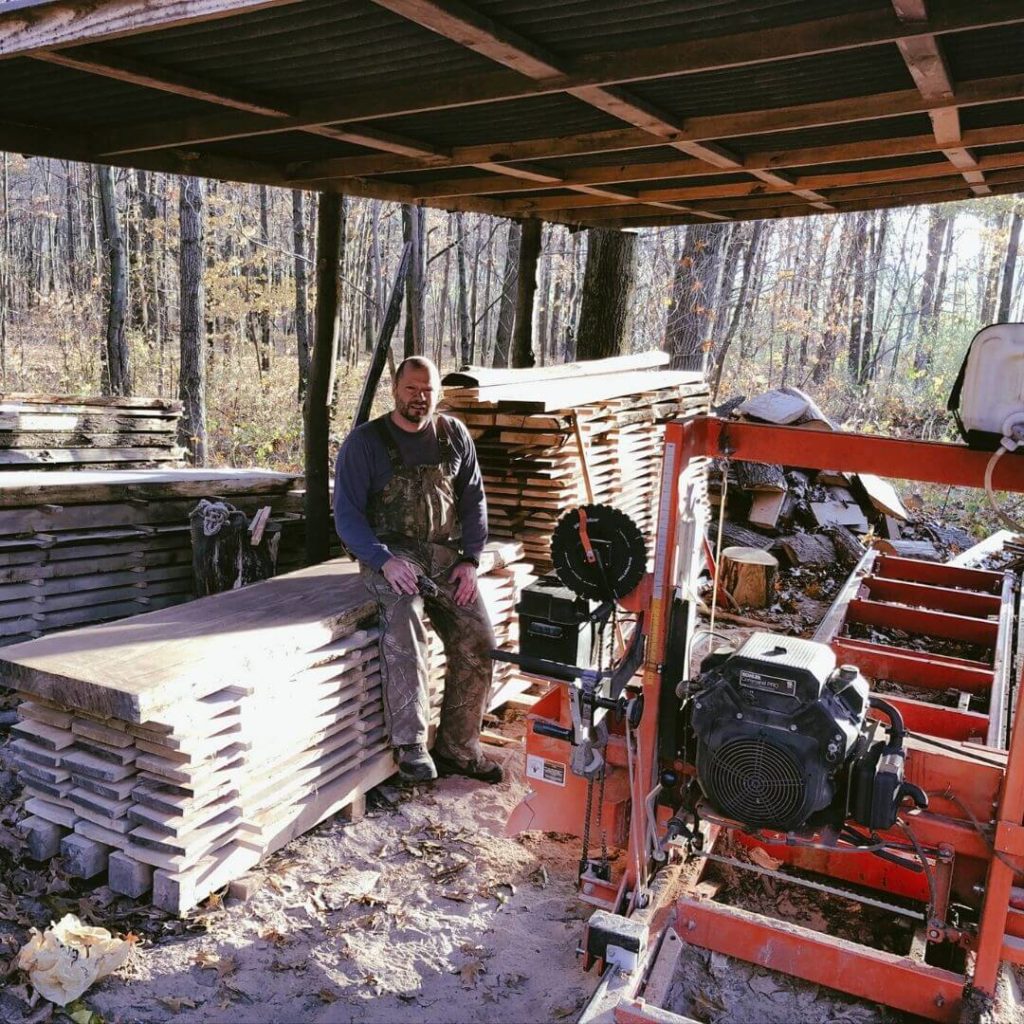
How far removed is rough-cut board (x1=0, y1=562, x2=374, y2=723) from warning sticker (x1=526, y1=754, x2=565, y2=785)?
1.43 meters

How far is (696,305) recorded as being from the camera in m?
14.2

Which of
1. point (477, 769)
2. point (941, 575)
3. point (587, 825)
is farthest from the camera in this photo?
point (941, 575)

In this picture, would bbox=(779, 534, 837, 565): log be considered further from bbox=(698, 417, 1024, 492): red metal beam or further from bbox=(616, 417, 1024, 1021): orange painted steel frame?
bbox=(698, 417, 1024, 492): red metal beam

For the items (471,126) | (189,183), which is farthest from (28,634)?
(189,183)

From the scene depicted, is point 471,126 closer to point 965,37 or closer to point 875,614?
point 965,37

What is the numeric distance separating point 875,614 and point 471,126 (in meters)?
5.17

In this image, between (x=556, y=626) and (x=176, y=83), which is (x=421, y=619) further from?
(x=176, y=83)

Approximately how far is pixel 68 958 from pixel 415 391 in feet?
11.3

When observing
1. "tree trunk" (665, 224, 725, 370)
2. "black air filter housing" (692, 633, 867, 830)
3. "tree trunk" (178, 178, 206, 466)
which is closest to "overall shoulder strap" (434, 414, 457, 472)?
"black air filter housing" (692, 633, 867, 830)

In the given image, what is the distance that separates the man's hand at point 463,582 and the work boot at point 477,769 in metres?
1.09

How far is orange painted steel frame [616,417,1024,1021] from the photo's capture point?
134 inches

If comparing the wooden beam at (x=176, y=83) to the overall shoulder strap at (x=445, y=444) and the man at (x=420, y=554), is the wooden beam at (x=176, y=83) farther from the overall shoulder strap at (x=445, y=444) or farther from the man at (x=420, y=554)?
the overall shoulder strap at (x=445, y=444)

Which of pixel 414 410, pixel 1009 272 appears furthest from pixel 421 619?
pixel 1009 272

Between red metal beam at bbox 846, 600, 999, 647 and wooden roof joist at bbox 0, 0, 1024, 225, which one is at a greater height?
wooden roof joist at bbox 0, 0, 1024, 225
